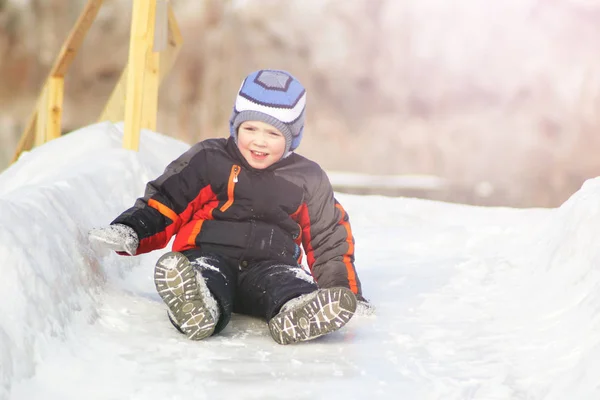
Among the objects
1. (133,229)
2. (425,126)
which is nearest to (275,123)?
(133,229)

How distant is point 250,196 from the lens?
5.48ft

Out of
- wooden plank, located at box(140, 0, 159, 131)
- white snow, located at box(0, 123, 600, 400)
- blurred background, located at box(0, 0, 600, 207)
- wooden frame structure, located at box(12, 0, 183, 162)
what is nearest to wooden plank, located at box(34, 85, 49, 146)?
wooden frame structure, located at box(12, 0, 183, 162)

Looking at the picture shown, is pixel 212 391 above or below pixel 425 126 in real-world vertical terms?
above

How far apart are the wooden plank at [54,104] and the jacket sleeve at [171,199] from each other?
5.57 ft

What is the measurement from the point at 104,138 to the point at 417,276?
1.15 metres

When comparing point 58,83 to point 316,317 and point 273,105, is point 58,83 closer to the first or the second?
point 273,105

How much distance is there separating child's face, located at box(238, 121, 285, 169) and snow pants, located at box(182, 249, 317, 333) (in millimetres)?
214

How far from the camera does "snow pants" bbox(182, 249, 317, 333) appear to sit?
149 centimetres

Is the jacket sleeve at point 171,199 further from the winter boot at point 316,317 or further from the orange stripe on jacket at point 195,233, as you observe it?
the winter boot at point 316,317

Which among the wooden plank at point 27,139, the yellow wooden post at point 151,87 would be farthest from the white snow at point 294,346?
the wooden plank at point 27,139

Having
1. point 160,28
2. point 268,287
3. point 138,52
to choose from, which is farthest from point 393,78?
point 268,287

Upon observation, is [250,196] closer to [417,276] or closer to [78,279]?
[78,279]

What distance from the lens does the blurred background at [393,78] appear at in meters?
6.05

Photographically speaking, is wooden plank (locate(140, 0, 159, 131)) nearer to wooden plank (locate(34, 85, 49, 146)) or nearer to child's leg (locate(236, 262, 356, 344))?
wooden plank (locate(34, 85, 49, 146))
